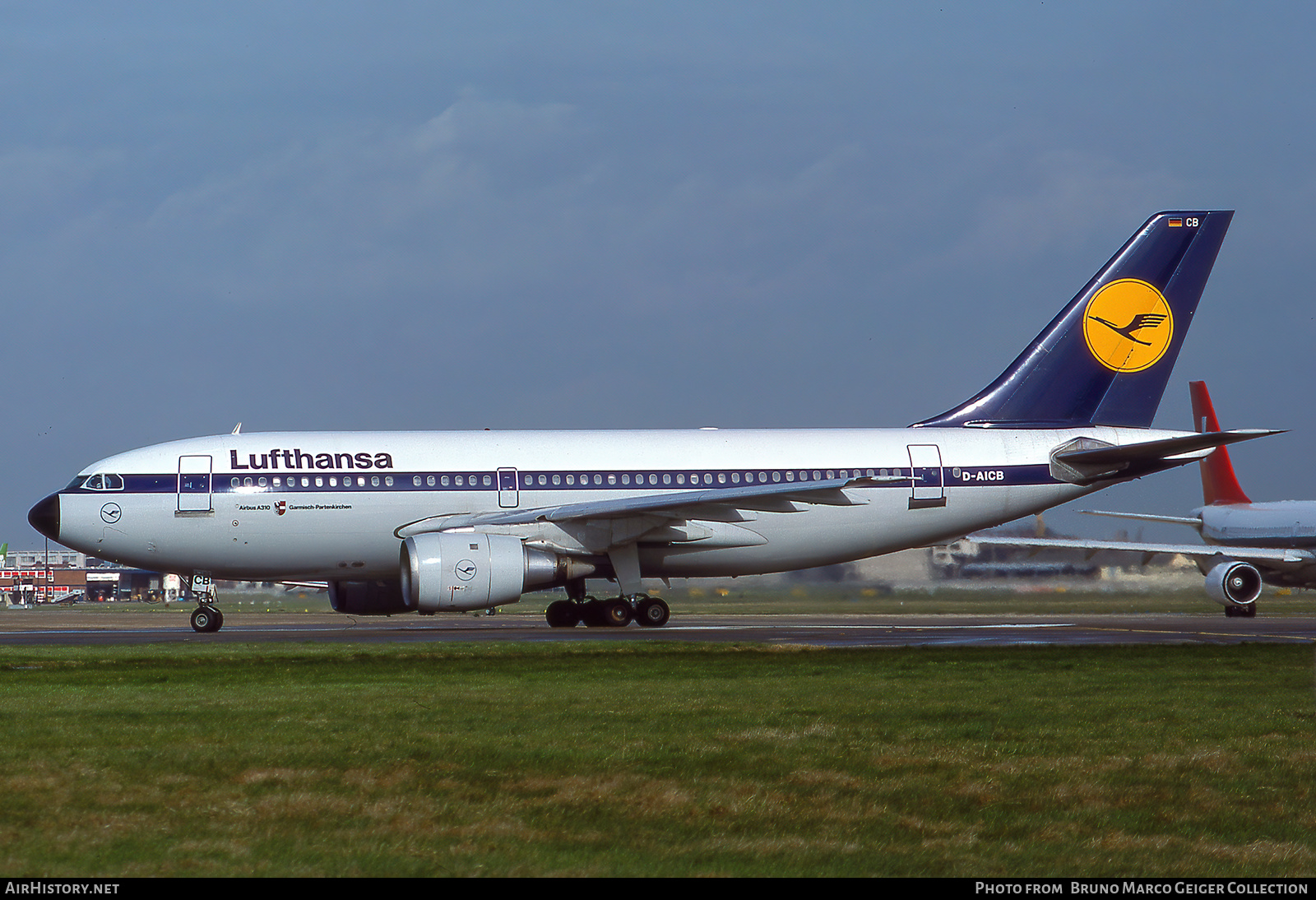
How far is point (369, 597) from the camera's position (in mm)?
26688

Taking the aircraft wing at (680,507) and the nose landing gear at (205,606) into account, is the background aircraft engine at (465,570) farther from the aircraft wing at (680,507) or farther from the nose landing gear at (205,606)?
the nose landing gear at (205,606)

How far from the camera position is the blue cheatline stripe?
23.8 meters

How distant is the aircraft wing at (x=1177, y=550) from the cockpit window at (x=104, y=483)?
60.9 feet

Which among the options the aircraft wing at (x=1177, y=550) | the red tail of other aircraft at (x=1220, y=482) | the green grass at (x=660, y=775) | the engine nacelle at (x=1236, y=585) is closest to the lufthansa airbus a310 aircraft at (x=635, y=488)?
the aircraft wing at (x=1177, y=550)

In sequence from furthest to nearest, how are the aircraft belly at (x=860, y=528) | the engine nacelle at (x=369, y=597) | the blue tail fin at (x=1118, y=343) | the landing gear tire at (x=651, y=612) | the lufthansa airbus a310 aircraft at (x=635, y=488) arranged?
1. the blue tail fin at (x=1118, y=343)
2. the engine nacelle at (x=369, y=597)
3. the aircraft belly at (x=860, y=528)
4. the landing gear tire at (x=651, y=612)
5. the lufthansa airbus a310 aircraft at (x=635, y=488)

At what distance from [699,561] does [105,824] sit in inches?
770

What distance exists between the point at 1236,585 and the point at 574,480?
719 inches

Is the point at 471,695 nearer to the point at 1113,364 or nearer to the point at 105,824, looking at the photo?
the point at 105,824

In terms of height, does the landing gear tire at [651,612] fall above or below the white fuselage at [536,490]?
below

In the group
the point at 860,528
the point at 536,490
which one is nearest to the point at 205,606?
the point at 536,490

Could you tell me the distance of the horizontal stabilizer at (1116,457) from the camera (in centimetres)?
2544

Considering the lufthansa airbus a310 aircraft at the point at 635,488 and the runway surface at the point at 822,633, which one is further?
the lufthansa airbus a310 aircraft at the point at 635,488
